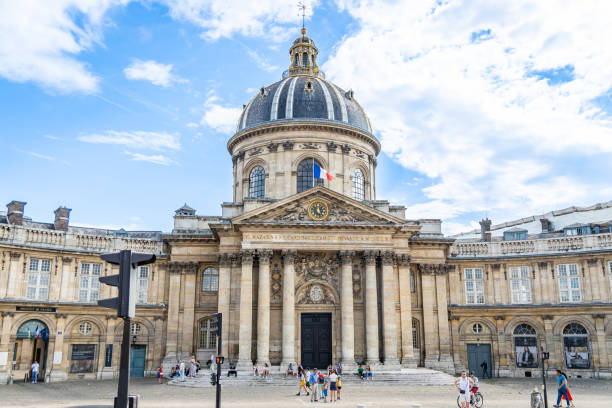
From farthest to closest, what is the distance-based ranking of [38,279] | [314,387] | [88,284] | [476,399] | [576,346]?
[576,346], [88,284], [38,279], [314,387], [476,399]

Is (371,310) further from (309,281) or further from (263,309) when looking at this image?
Result: (263,309)

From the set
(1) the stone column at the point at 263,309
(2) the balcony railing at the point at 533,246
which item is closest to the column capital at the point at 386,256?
(1) the stone column at the point at 263,309

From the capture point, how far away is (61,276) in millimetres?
39844

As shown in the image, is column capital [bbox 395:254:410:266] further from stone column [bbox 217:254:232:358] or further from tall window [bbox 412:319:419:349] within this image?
stone column [bbox 217:254:232:358]

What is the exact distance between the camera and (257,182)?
47.4 meters

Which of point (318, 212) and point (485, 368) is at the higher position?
point (318, 212)

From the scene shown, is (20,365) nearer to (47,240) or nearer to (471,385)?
(47,240)

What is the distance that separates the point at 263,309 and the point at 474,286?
1868cm

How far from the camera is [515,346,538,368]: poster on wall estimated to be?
1665 inches

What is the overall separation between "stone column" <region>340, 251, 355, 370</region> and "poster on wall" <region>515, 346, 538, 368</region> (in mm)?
14919

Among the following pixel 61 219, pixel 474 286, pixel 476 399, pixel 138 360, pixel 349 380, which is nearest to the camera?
pixel 476 399

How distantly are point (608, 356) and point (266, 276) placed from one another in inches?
1032

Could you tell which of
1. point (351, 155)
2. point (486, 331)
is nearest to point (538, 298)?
point (486, 331)

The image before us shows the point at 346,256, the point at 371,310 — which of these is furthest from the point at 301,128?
the point at 371,310
